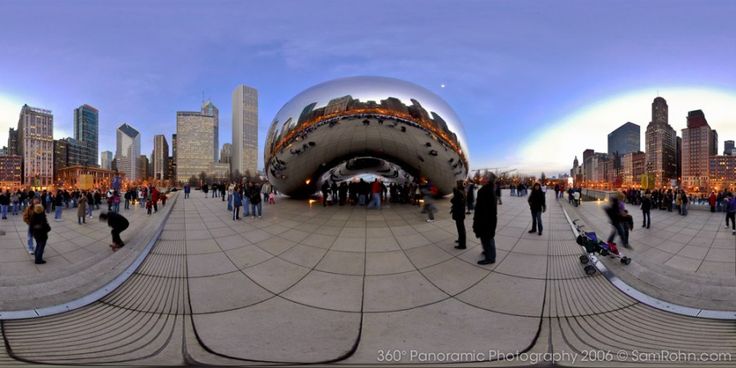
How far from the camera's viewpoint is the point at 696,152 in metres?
122

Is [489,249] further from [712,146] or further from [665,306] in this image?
[712,146]

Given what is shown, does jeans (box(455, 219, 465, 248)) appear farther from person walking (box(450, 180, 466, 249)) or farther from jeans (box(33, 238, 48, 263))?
jeans (box(33, 238, 48, 263))

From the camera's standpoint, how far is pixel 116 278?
149 inches

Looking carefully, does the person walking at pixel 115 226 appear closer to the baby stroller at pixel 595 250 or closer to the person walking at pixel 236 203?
the person walking at pixel 236 203

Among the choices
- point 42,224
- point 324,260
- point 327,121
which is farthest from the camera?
point 327,121

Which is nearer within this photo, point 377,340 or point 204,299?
point 377,340

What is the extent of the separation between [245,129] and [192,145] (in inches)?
1074

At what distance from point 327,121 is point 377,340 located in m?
6.03

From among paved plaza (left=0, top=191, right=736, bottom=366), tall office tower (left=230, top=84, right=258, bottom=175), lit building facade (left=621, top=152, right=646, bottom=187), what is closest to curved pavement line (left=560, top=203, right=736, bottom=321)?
paved plaza (left=0, top=191, right=736, bottom=366)

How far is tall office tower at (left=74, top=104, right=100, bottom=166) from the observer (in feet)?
561

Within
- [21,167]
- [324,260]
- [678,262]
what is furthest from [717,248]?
[21,167]

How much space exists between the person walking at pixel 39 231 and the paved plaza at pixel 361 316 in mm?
741

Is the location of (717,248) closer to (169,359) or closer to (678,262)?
(678,262)

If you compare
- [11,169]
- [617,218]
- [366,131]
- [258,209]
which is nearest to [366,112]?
[366,131]
